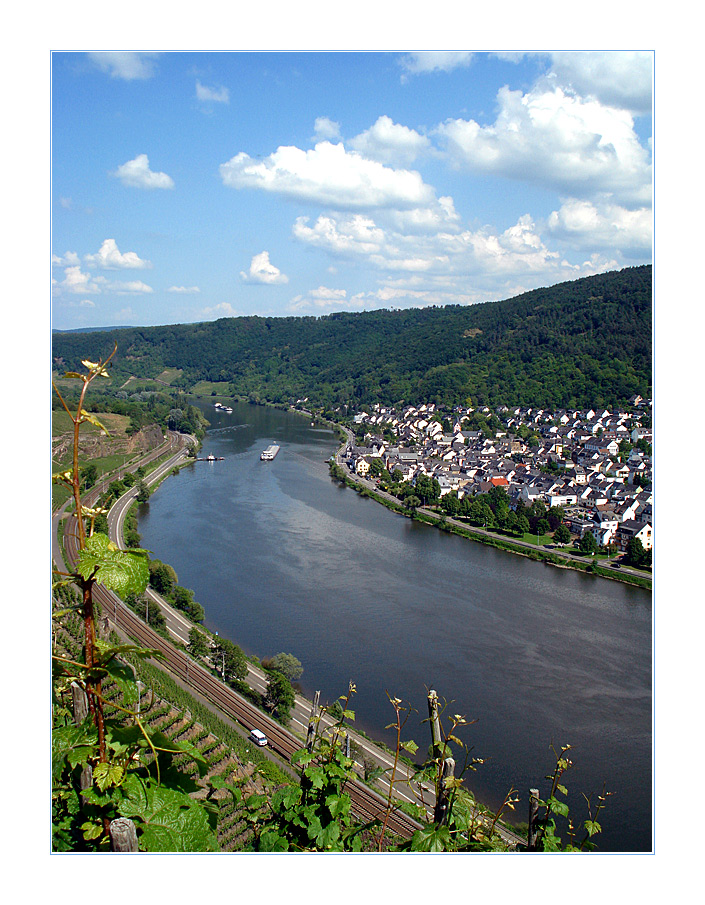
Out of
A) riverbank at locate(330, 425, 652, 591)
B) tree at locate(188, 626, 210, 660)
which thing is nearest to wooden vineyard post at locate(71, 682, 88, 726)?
tree at locate(188, 626, 210, 660)

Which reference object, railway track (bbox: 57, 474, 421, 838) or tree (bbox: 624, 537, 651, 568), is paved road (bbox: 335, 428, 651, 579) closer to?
tree (bbox: 624, 537, 651, 568)

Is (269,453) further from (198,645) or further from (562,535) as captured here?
(198,645)

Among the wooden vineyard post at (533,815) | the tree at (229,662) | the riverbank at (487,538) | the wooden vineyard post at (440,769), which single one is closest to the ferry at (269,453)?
the riverbank at (487,538)

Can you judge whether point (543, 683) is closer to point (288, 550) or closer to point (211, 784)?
point (288, 550)

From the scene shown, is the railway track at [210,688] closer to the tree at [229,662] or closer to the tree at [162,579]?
the tree at [229,662]

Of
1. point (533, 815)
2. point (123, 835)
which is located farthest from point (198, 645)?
point (123, 835)

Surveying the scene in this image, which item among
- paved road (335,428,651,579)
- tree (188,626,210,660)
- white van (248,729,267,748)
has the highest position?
paved road (335,428,651,579)
